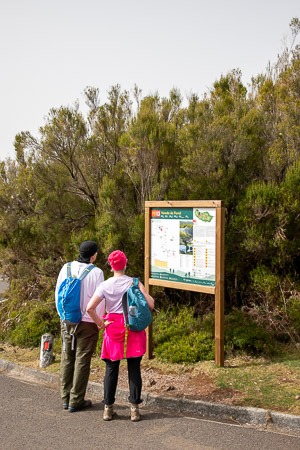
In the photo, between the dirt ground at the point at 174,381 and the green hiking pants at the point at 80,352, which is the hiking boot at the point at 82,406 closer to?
the green hiking pants at the point at 80,352

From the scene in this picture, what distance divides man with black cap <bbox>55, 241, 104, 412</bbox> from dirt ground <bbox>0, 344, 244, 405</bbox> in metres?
0.82

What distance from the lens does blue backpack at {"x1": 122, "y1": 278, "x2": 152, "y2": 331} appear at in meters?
5.93

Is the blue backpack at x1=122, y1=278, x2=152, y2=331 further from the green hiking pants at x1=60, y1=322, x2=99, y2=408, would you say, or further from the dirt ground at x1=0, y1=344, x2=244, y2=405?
the dirt ground at x1=0, y1=344, x2=244, y2=405

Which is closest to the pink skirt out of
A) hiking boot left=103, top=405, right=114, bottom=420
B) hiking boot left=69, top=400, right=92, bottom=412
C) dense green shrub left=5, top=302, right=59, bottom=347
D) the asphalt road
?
hiking boot left=103, top=405, right=114, bottom=420

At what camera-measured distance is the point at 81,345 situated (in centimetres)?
643

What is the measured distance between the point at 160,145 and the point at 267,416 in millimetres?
5069

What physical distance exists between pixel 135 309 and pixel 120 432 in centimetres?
125

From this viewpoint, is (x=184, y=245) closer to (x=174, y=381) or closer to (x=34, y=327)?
(x=174, y=381)

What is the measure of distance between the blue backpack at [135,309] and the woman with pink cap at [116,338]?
6 cm

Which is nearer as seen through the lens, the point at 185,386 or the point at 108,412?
the point at 108,412

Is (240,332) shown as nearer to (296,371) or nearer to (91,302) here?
(296,371)

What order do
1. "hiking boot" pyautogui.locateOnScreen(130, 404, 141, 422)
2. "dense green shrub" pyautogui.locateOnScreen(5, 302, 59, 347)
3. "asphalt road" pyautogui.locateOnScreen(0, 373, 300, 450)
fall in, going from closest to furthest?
"asphalt road" pyautogui.locateOnScreen(0, 373, 300, 450), "hiking boot" pyautogui.locateOnScreen(130, 404, 141, 422), "dense green shrub" pyautogui.locateOnScreen(5, 302, 59, 347)

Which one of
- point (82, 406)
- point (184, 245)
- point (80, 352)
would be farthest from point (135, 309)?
point (184, 245)

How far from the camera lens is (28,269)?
1118cm
